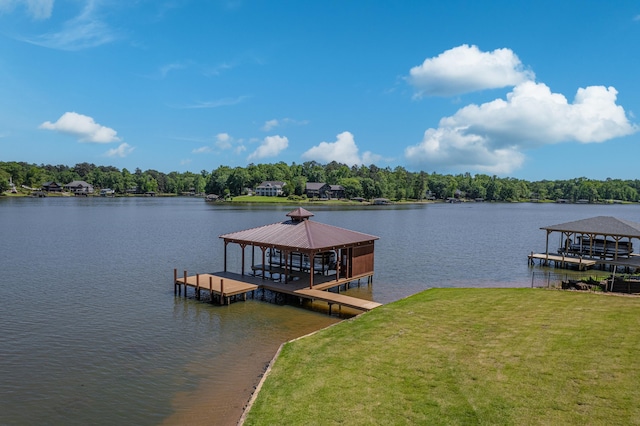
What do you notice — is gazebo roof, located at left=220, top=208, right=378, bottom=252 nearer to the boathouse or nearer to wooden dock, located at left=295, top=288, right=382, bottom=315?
the boathouse

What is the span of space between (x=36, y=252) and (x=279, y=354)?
107ft

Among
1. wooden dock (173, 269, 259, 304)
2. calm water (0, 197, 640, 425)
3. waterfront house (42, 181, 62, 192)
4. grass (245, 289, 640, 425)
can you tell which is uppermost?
waterfront house (42, 181, 62, 192)

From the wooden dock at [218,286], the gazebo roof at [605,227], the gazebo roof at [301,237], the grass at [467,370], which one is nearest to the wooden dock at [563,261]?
the gazebo roof at [605,227]

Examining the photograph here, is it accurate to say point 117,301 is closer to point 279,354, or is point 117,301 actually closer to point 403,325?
point 279,354

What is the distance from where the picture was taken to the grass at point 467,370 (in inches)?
362

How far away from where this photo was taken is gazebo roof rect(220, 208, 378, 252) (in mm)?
22734

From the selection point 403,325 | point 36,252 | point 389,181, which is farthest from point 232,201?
point 403,325

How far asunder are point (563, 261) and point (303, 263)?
2168cm

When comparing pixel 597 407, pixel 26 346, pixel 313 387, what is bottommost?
pixel 26 346

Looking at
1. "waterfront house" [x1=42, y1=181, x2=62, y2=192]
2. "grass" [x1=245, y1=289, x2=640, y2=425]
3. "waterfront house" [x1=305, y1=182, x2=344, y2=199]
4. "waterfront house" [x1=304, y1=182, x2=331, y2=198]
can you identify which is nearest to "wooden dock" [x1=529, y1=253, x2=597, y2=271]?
"grass" [x1=245, y1=289, x2=640, y2=425]

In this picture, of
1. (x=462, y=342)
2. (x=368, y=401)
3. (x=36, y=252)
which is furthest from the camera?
(x=36, y=252)

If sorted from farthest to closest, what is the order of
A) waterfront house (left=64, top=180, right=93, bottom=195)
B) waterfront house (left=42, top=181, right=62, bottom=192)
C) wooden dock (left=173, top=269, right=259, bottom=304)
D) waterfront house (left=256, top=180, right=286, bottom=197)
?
waterfront house (left=64, top=180, right=93, bottom=195), waterfront house (left=42, top=181, right=62, bottom=192), waterfront house (left=256, top=180, right=286, bottom=197), wooden dock (left=173, top=269, right=259, bottom=304)

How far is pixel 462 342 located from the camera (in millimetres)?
13117

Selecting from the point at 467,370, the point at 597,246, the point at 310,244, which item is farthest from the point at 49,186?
the point at 467,370
